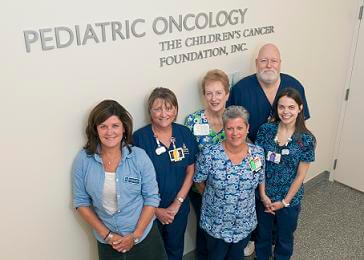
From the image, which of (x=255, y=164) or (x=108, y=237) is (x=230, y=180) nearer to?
(x=255, y=164)

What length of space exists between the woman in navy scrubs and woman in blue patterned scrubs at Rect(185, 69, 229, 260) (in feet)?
0.28

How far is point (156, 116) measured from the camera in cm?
187

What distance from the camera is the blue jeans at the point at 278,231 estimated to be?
2.25 metres

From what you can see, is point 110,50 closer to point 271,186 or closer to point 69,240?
point 69,240

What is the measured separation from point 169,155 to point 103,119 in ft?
1.54

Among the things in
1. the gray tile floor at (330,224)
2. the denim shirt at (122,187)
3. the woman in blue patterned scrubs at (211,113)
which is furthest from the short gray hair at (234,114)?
the gray tile floor at (330,224)

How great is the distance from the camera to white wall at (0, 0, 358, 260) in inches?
58.6

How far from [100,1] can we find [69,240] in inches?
47.6

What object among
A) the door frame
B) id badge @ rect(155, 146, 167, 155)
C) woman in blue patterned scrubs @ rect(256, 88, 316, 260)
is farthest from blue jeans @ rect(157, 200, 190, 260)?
the door frame

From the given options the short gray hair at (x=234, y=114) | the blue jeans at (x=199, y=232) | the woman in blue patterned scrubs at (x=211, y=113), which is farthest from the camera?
the blue jeans at (x=199, y=232)

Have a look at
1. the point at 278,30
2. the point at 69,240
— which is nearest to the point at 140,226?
the point at 69,240

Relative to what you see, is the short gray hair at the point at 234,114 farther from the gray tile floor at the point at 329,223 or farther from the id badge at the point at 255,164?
the gray tile floor at the point at 329,223

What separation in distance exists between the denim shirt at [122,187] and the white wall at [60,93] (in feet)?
0.28

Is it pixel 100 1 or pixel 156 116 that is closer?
pixel 100 1
